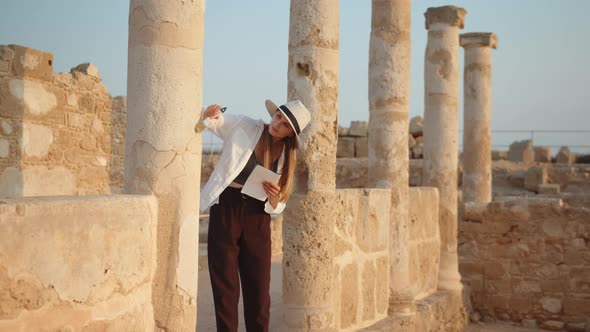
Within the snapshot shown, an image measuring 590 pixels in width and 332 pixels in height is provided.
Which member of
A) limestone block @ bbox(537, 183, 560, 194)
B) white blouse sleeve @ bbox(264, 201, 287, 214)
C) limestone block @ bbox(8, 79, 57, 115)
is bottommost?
white blouse sleeve @ bbox(264, 201, 287, 214)

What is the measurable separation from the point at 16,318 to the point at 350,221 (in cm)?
382

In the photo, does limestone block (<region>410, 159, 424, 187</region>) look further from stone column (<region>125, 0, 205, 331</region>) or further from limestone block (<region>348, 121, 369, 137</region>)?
stone column (<region>125, 0, 205, 331</region>)

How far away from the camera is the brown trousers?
4.27 meters

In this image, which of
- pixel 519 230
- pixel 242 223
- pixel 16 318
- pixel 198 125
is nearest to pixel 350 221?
pixel 242 223

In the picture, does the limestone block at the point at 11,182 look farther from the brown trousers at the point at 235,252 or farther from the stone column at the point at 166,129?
the stone column at the point at 166,129

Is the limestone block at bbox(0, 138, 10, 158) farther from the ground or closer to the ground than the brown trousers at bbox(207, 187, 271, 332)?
farther from the ground

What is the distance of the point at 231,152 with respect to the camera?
14.0 feet

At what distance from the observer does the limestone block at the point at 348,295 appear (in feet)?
19.9

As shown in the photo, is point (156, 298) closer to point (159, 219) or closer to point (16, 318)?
point (159, 219)

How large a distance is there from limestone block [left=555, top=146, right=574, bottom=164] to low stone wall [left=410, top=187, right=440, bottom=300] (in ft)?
48.9

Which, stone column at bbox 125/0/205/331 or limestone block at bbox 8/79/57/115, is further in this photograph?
limestone block at bbox 8/79/57/115

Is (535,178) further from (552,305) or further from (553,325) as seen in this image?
(553,325)

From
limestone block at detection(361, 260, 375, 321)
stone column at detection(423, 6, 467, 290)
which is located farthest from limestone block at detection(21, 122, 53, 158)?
stone column at detection(423, 6, 467, 290)

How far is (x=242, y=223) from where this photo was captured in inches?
170
